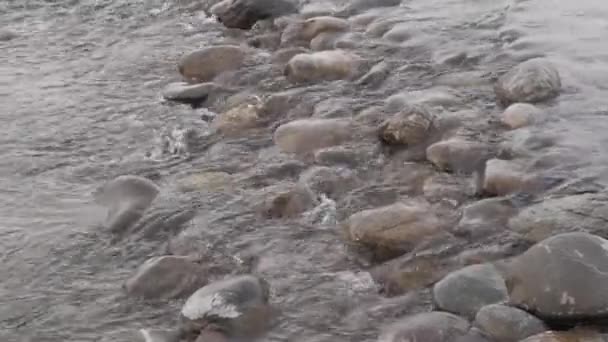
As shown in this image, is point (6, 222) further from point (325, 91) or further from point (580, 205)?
point (580, 205)

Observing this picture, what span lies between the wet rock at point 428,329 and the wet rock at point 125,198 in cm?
189

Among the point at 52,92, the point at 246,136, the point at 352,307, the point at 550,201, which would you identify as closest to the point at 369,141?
the point at 246,136

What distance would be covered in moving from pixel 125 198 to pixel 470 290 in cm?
234

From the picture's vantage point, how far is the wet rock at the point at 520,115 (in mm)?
5395

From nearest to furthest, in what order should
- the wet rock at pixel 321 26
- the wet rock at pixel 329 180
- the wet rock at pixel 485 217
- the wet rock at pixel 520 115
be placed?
1. the wet rock at pixel 485 217
2. the wet rock at pixel 329 180
3. the wet rock at pixel 520 115
4. the wet rock at pixel 321 26

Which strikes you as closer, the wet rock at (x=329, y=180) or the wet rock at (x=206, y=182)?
the wet rock at (x=329, y=180)

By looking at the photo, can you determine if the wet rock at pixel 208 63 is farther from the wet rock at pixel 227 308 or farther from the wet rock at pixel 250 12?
the wet rock at pixel 227 308

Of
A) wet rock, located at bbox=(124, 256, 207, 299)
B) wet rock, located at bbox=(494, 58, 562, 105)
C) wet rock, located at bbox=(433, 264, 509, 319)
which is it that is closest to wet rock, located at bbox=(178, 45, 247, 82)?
wet rock, located at bbox=(494, 58, 562, 105)

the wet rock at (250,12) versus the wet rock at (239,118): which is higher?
the wet rock at (250,12)

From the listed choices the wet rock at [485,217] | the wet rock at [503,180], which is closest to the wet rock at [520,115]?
the wet rock at [503,180]

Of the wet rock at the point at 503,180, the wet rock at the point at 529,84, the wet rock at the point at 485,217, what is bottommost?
the wet rock at the point at 485,217

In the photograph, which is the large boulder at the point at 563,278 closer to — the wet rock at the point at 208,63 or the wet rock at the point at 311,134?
the wet rock at the point at 311,134

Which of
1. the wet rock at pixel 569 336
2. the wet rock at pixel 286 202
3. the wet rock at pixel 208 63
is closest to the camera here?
the wet rock at pixel 569 336

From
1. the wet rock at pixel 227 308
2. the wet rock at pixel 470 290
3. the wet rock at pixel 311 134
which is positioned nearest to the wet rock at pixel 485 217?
the wet rock at pixel 470 290
